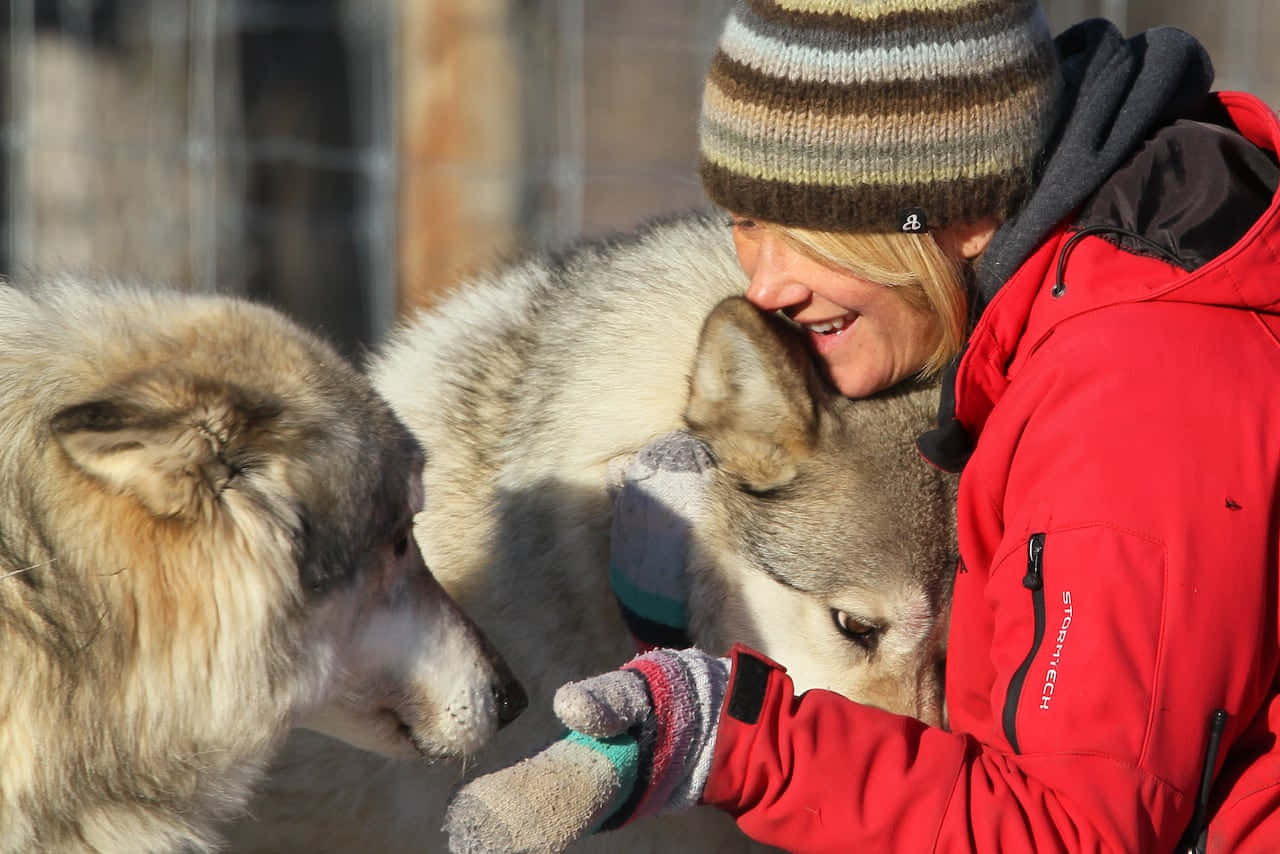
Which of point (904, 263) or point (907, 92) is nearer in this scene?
point (907, 92)

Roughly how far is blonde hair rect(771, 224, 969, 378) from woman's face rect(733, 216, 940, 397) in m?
0.02

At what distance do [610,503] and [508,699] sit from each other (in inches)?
17.0

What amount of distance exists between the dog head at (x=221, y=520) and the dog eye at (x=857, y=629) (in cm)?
67

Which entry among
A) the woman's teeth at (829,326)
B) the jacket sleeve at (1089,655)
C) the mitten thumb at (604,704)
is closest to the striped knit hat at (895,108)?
the woman's teeth at (829,326)

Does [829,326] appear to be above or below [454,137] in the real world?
above

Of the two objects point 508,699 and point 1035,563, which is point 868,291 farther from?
point 508,699

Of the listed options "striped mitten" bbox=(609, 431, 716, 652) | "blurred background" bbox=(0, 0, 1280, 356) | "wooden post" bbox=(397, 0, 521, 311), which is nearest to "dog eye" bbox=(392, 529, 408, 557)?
"striped mitten" bbox=(609, 431, 716, 652)

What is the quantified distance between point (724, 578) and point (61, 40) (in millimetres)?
6001

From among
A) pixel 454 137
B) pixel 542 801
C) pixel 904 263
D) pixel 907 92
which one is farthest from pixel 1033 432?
pixel 454 137

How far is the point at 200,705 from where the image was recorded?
1.94 m

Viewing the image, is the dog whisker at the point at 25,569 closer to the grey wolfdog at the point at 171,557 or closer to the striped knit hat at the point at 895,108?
the grey wolfdog at the point at 171,557

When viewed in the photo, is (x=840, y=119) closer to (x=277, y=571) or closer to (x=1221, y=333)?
(x=1221, y=333)

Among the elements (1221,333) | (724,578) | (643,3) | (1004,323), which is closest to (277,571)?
(724,578)

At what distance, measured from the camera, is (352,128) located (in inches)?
353
